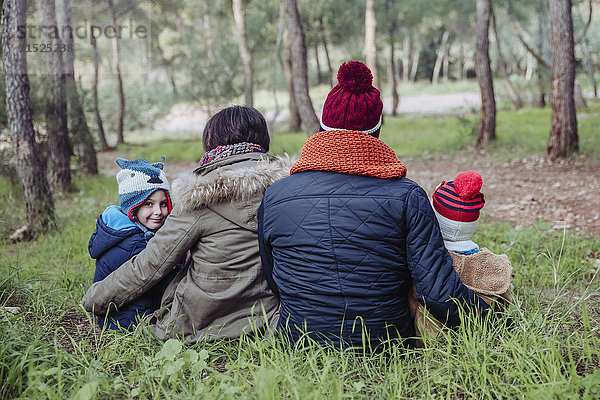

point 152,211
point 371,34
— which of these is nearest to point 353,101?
point 152,211

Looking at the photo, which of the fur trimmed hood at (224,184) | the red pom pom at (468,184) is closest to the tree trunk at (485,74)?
the red pom pom at (468,184)

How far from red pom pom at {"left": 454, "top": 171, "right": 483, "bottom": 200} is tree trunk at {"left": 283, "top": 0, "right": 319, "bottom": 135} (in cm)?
752

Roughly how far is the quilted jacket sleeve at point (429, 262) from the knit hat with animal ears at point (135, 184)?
1.53 m

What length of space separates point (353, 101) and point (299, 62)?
7.94 meters

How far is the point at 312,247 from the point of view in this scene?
217 cm

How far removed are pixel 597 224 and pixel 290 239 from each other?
13.3 ft

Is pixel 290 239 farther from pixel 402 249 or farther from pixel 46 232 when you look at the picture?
pixel 46 232

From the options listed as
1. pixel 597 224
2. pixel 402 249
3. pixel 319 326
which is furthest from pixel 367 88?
pixel 597 224

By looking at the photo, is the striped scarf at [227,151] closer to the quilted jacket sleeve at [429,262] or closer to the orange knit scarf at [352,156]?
the orange knit scarf at [352,156]

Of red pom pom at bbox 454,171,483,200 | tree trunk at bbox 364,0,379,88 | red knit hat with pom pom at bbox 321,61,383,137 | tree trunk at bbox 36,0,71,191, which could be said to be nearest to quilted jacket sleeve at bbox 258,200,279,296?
red knit hat with pom pom at bbox 321,61,383,137

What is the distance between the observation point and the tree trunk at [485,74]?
32.7 feet

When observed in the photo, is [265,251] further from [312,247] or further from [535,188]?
[535,188]

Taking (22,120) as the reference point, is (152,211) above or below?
below

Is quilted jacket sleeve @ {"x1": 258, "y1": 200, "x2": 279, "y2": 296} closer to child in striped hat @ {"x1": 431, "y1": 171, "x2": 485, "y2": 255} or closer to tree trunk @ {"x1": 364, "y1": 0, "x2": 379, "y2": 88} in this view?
child in striped hat @ {"x1": 431, "y1": 171, "x2": 485, "y2": 255}
